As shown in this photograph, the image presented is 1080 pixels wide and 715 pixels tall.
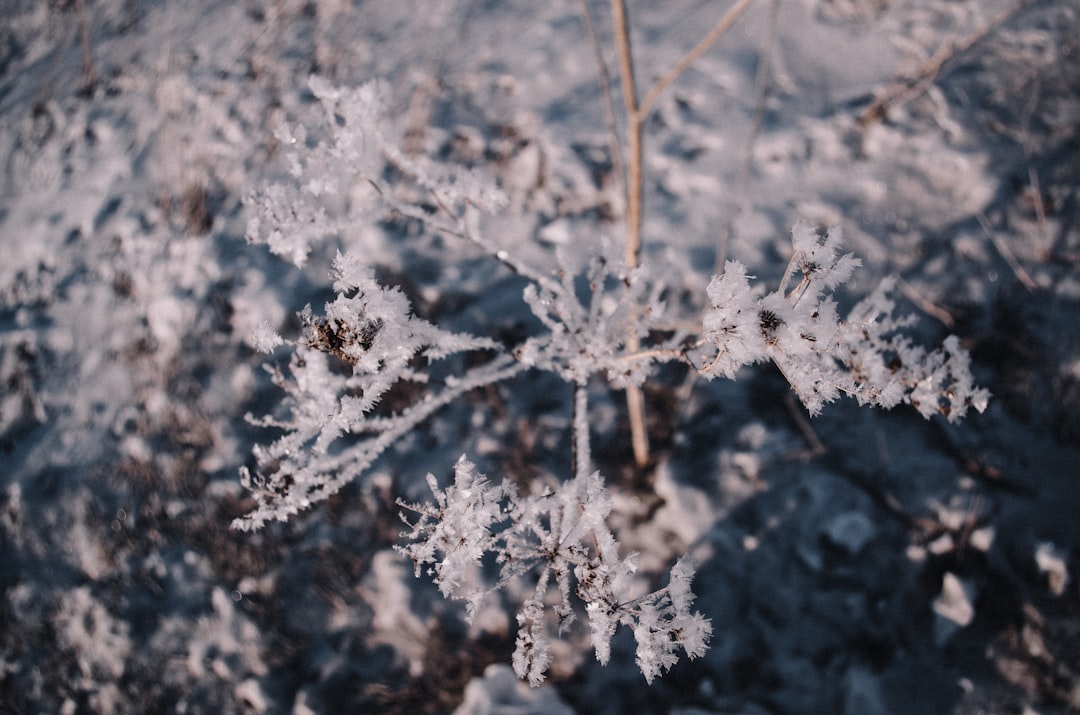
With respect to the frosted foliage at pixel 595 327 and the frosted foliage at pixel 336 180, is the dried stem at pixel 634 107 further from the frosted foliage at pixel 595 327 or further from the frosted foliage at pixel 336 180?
the frosted foliage at pixel 336 180

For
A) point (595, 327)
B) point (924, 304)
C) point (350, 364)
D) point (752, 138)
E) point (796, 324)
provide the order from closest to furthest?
point (796, 324), point (350, 364), point (595, 327), point (924, 304), point (752, 138)

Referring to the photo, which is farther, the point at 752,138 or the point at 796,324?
the point at 752,138

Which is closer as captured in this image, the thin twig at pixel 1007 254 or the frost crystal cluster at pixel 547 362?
the frost crystal cluster at pixel 547 362

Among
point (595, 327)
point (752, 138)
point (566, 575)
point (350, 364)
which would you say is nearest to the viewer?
→ point (566, 575)

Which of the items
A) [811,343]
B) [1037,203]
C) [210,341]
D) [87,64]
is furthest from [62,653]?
[1037,203]

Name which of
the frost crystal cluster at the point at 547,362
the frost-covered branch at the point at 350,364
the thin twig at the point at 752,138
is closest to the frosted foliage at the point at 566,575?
the frost crystal cluster at the point at 547,362

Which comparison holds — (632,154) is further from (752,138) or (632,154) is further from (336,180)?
(752,138)

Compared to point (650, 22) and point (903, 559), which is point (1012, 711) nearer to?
point (903, 559)

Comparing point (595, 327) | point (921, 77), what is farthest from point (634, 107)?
point (921, 77)

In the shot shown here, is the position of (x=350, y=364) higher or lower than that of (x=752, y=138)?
higher
